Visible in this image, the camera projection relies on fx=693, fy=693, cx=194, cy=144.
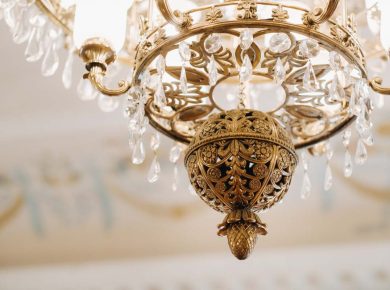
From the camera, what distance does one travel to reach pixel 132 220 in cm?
288

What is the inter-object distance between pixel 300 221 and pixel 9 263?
1237 millimetres

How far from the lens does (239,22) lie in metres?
1.08

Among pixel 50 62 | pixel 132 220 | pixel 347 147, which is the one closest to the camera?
pixel 347 147

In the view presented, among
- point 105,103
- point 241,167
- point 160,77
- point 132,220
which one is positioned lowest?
point 241,167

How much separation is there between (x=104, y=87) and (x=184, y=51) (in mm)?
171

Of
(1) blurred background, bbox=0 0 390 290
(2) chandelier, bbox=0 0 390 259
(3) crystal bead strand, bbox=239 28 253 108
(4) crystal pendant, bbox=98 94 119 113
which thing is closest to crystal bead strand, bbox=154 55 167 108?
(2) chandelier, bbox=0 0 390 259

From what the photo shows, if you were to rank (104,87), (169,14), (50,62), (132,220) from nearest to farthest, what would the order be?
(169,14) < (104,87) < (50,62) < (132,220)

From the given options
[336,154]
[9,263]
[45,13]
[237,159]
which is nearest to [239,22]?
[237,159]

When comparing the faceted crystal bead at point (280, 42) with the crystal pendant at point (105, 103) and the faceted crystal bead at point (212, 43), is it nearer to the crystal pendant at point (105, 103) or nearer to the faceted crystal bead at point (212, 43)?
the faceted crystal bead at point (212, 43)

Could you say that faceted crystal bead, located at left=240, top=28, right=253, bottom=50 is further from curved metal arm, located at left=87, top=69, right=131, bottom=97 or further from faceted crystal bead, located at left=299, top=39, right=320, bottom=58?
curved metal arm, located at left=87, top=69, right=131, bottom=97

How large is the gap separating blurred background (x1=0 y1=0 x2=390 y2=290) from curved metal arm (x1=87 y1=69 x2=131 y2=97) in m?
1.44

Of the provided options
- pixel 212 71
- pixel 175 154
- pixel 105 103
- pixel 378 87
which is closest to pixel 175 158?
pixel 175 154

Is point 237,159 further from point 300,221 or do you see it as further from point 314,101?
point 300,221

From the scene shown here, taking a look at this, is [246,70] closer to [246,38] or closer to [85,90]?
[246,38]
